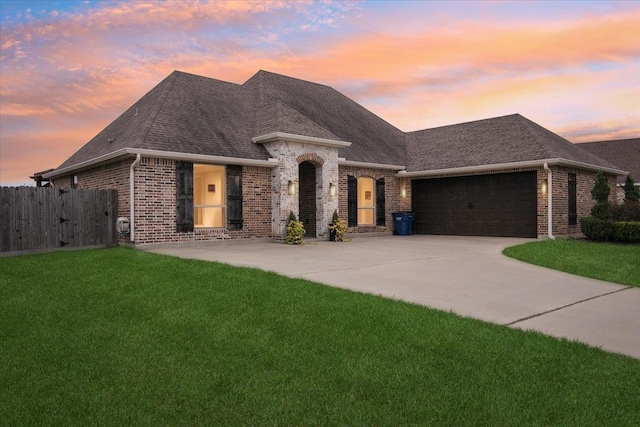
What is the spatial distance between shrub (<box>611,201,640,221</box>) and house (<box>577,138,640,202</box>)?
38.5 ft

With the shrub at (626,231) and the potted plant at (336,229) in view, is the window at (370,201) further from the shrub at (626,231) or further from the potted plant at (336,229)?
the shrub at (626,231)

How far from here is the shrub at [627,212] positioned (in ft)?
54.1

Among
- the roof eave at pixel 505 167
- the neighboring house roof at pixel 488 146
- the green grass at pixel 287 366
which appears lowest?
the green grass at pixel 287 366

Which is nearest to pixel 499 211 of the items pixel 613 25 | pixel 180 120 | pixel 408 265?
pixel 613 25

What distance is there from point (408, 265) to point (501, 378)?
613 centimetres

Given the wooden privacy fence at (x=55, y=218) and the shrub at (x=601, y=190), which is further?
the shrub at (x=601, y=190)

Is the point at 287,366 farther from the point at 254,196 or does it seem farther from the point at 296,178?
the point at 296,178

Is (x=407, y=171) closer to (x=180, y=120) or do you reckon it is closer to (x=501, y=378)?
(x=180, y=120)

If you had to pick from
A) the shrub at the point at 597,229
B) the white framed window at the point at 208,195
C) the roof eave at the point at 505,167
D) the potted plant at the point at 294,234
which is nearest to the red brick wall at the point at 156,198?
the potted plant at the point at 294,234

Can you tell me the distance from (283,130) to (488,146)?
932cm

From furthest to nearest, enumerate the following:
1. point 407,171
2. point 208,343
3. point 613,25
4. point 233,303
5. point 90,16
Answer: point 407,171 → point 613,25 → point 90,16 → point 233,303 → point 208,343

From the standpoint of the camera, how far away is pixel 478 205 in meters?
18.8

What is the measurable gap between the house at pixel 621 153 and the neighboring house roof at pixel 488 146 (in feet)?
31.1

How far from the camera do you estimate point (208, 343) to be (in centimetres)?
477
